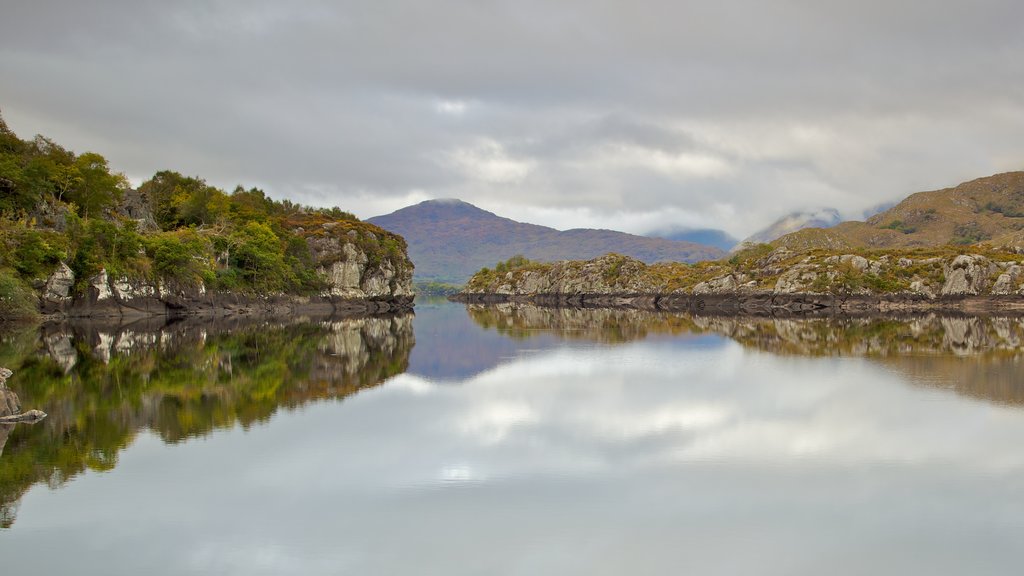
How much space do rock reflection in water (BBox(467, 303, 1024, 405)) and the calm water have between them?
0.56m

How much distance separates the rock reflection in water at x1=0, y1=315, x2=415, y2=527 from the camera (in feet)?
58.3

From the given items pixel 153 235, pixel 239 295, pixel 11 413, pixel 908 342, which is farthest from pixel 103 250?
pixel 908 342

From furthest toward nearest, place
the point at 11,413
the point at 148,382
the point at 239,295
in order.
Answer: the point at 239,295
the point at 148,382
the point at 11,413

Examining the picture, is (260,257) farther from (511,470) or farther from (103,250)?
(511,470)

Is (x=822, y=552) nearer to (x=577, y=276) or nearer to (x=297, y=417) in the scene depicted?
(x=297, y=417)

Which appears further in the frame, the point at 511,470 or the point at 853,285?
the point at 853,285

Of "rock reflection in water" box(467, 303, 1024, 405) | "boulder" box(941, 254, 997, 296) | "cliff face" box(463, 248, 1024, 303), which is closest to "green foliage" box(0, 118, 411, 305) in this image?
"rock reflection in water" box(467, 303, 1024, 405)

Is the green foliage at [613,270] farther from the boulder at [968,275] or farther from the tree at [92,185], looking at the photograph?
the tree at [92,185]

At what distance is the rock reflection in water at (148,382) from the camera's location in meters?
17.8

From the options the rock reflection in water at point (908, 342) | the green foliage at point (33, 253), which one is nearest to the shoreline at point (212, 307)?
the green foliage at point (33, 253)

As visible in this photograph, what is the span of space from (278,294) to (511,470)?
9025 centimetres

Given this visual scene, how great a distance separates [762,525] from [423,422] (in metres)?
12.6

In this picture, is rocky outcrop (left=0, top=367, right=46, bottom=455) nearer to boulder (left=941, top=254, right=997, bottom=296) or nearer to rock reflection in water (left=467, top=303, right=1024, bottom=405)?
rock reflection in water (left=467, top=303, right=1024, bottom=405)

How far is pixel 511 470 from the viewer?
1686 cm
